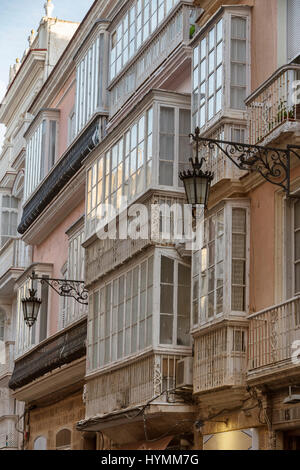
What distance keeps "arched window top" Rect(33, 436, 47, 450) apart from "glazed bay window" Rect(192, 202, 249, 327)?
11.2 m

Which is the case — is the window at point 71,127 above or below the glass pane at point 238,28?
above

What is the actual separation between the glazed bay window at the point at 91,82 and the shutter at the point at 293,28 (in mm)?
8471

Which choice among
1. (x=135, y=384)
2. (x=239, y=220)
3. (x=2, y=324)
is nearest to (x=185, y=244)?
(x=239, y=220)

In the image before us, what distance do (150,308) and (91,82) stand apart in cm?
847

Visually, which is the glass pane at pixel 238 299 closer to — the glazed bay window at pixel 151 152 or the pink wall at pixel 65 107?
the glazed bay window at pixel 151 152

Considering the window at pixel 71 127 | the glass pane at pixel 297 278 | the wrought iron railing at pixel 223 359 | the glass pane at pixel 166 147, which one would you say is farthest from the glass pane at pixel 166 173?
the window at pixel 71 127

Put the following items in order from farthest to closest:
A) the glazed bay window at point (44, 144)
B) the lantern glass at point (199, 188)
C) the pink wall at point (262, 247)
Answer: the glazed bay window at point (44, 144)
the pink wall at point (262, 247)
the lantern glass at point (199, 188)

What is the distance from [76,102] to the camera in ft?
85.3

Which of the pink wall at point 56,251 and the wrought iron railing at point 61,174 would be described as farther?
the pink wall at point 56,251

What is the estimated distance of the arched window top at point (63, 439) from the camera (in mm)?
24594

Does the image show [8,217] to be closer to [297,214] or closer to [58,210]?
[58,210]

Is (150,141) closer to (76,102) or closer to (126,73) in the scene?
(126,73)

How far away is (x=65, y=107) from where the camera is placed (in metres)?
28.2

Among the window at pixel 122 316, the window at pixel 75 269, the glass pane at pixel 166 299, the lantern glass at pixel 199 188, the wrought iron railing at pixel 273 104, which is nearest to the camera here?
the lantern glass at pixel 199 188
